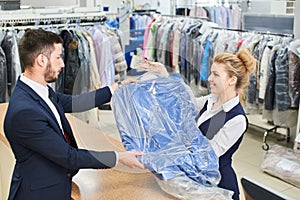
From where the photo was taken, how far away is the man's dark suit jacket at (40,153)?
4.61 ft

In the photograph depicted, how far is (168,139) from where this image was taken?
1.49m

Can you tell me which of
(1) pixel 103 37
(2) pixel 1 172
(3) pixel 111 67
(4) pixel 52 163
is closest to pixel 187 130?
(4) pixel 52 163

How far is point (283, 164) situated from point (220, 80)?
1981 millimetres

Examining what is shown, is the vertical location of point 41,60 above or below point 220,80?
above

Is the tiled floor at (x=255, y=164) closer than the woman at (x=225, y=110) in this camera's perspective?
No

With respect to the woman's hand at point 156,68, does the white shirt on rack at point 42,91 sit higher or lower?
lower

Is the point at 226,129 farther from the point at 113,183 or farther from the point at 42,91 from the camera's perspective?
the point at 42,91

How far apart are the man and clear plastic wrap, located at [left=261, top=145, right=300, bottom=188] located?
2.48 metres

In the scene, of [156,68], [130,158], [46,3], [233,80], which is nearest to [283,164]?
[233,80]

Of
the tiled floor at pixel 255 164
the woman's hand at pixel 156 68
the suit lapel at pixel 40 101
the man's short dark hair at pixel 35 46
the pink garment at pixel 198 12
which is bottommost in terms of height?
the tiled floor at pixel 255 164

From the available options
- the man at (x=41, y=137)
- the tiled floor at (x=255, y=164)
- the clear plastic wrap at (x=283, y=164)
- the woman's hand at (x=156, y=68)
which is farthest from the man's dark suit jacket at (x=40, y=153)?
the clear plastic wrap at (x=283, y=164)

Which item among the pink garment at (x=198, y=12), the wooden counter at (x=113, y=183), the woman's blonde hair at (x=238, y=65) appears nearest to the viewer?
the wooden counter at (x=113, y=183)

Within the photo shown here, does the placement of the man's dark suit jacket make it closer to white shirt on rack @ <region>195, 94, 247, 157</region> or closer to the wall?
white shirt on rack @ <region>195, 94, 247, 157</region>

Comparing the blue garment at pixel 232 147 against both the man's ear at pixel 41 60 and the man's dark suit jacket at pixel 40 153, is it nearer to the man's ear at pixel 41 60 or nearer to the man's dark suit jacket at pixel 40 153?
the man's dark suit jacket at pixel 40 153
